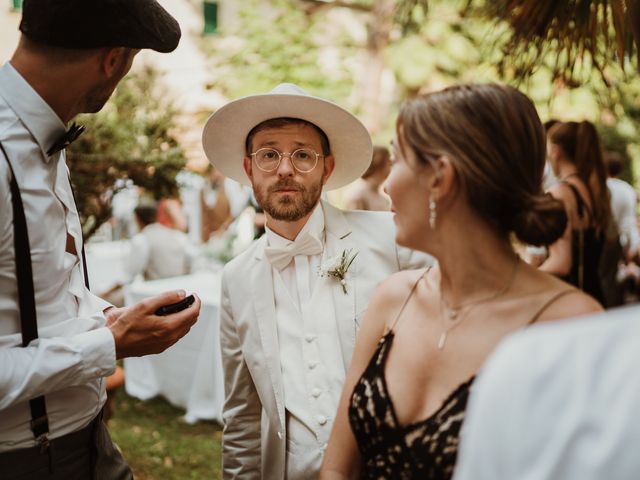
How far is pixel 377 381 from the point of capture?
1670 millimetres

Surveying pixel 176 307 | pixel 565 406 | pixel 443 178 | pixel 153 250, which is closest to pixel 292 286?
pixel 176 307

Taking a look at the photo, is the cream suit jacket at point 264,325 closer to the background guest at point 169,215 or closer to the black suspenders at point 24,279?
the black suspenders at point 24,279

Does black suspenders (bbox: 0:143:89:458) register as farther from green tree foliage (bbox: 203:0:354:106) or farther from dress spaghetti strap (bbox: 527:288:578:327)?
green tree foliage (bbox: 203:0:354:106)

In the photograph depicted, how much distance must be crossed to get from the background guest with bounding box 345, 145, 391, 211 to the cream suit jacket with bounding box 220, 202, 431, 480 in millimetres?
3855

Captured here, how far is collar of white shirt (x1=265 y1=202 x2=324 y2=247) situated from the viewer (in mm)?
2466

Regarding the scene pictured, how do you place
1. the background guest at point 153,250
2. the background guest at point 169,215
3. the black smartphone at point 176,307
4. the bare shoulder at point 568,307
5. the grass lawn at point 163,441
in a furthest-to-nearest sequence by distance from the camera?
the background guest at point 169,215 < the background guest at point 153,250 < the grass lawn at point 163,441 < the black smartphone at point 176,307 < the bare shoulder at point 568,307

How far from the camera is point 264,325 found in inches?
93.2

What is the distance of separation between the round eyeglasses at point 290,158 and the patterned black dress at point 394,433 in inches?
37.3

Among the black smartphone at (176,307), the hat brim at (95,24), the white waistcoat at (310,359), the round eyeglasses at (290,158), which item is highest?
the hat brim at (95,24)

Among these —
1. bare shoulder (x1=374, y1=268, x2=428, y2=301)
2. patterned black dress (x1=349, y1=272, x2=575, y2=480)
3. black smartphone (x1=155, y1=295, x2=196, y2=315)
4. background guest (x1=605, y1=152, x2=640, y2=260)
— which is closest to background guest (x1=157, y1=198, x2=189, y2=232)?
background guest (x1=605, y1=152, x2=640, y2=260)

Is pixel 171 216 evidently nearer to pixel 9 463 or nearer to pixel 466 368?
pixel 9 463

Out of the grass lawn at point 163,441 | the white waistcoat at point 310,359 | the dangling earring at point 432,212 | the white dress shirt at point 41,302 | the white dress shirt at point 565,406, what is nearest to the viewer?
the white dress shirt at point 565,406

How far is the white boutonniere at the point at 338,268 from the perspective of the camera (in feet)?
7.75

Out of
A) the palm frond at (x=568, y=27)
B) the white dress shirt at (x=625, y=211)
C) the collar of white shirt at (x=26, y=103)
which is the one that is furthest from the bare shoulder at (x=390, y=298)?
the white dress shirt at (x=625, y=211)
